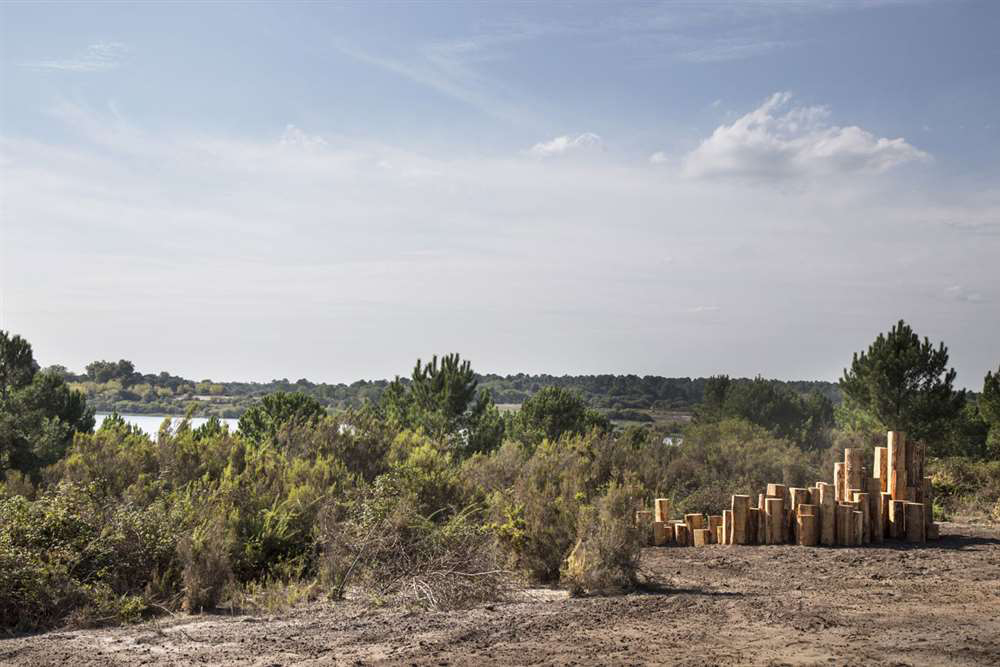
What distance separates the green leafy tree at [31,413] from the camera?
15.0 meters

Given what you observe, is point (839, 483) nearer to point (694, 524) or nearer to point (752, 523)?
point (752, 523)

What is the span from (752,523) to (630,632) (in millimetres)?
6227

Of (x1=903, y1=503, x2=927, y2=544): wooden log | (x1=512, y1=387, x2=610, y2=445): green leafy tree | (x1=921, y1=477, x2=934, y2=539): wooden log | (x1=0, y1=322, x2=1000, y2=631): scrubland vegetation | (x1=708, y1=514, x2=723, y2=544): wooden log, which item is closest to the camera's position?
(x1=0, y1=322, x2=1000, y2=631): scrubland vegetation

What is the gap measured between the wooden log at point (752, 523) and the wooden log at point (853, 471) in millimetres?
1636

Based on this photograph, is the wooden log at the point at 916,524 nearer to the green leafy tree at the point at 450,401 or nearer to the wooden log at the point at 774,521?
the wooden log at the point at 774,521

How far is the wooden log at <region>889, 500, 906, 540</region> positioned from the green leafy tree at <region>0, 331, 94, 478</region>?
1300cm

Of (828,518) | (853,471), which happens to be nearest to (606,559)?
(828,518)

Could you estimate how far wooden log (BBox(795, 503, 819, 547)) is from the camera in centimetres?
1282

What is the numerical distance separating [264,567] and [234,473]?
9.98 feet

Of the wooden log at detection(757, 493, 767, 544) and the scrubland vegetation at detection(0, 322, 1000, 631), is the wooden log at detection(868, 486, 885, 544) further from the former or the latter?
the scrubland vegetation at detection(0, 322, 1000, 631)

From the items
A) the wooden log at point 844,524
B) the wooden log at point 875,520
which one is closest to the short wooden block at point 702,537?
the wooden log at point 844,524

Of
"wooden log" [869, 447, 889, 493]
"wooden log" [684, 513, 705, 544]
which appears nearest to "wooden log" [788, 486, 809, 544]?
"wooden log" [684, 513, 705, 544]

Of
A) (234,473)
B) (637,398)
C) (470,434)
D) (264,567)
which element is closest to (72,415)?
(470,434)

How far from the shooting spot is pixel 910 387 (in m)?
27.5
